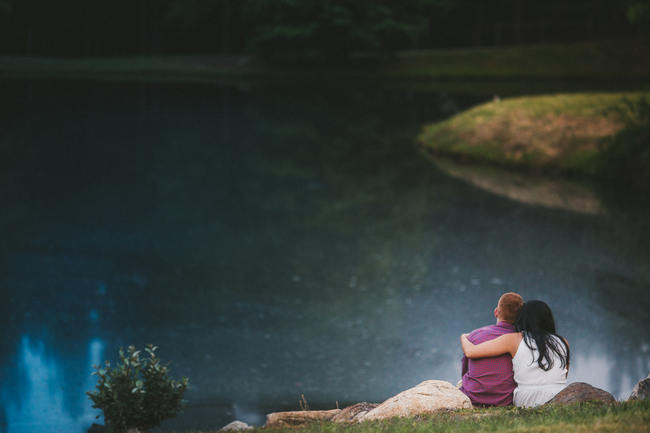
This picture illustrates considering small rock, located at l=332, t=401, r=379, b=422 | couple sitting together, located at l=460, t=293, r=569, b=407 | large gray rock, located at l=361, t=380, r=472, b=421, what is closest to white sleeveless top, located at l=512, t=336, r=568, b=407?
couple sitting together, located at l=460, t=293, r=569, b=407

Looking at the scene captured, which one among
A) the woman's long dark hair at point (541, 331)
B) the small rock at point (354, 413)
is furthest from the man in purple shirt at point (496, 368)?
the small rock at point (354, 413)

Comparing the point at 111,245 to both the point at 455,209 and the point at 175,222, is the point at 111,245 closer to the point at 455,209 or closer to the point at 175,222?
the point at 175,222

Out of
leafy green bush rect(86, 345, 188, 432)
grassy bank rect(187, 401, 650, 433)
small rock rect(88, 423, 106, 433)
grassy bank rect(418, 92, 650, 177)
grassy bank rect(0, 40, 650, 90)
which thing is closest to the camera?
grassy bank rect(187, 401, 650, 433)

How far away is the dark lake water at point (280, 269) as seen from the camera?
905cm

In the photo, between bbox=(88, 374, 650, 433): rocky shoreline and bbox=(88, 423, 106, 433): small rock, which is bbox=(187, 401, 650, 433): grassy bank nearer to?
bbox=(88, 374, 650, 433): rocky shoreline

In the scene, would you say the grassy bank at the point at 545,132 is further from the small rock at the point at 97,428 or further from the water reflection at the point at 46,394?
the small rock at the point at 97,428

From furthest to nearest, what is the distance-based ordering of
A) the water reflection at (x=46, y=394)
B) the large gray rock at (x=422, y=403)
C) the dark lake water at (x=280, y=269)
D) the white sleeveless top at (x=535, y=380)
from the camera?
the dark lake water at (x=280, y=269)
the water reflection at (x=46, y=394)
the large gray rock at (x=422, y=403)
the white sleeveless top at (x=535, y=380)

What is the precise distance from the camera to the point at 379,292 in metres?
12.0

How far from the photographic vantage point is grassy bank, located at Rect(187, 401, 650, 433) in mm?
4719

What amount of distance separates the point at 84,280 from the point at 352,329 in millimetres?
5002

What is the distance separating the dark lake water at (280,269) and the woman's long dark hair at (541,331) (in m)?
3.31

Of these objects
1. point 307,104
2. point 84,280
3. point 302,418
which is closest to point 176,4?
point 307,104

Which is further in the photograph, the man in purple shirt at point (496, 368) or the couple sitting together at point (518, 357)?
the man in purple shirt at point (496, 368)

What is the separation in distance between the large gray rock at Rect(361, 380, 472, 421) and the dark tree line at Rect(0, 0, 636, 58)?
50.3 meters
